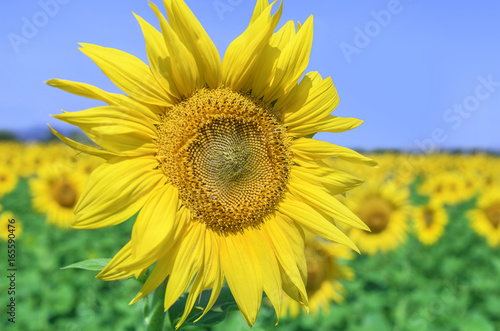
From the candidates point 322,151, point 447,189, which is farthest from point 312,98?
point 447,189

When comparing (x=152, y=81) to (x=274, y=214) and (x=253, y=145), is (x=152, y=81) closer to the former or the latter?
(x=253, y=145)

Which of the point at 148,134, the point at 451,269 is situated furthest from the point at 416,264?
the point at 148,134

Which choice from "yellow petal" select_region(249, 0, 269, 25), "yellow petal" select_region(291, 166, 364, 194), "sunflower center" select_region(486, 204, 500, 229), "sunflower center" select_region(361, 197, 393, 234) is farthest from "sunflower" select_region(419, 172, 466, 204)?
"yellow petal" select_region(249, 0, 269, 25)

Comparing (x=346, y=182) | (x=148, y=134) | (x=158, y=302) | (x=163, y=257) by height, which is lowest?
(x=158, y=302)

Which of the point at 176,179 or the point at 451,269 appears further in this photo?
the point at 451,269

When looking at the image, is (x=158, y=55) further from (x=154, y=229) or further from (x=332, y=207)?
(x=332, y=207)

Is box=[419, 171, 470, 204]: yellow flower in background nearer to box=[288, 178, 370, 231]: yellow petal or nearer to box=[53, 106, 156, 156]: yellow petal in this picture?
box=[288, 178, 370, 231]: yellow petal

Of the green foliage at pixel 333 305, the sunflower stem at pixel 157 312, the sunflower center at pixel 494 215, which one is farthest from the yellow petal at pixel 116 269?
the sunflower center at pixel 494 215
